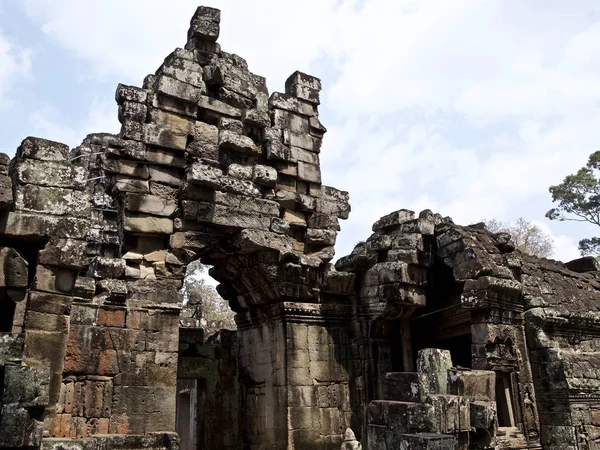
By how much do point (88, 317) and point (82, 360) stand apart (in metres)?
0.60

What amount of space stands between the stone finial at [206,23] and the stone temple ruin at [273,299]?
0.11ft

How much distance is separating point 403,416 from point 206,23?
25.7 feet

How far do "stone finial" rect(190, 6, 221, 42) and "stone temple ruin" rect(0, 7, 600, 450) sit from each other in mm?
34

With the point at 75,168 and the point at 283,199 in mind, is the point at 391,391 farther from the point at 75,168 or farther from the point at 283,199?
the point at 283,199

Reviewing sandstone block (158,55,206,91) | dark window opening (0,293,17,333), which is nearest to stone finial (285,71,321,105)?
sandstone block (158,55,206,91)

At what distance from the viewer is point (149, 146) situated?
→ 31.6 feet

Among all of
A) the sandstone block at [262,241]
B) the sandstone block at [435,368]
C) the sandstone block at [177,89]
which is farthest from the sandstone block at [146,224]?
the sandstone block at [435,368]

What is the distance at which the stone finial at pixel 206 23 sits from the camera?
10.6m

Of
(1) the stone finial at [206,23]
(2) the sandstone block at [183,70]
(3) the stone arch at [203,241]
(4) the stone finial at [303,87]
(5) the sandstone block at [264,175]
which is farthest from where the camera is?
(4) the stone finial at [303,87]

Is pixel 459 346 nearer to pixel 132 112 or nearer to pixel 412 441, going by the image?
pixel 412 441

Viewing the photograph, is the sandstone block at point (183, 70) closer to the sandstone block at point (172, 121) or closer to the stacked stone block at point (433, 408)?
the sandstone block at point (172, 121)

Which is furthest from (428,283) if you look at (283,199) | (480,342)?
(283,199)

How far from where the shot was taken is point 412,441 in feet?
16.5

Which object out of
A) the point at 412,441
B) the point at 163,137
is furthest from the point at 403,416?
the point at 163,137
